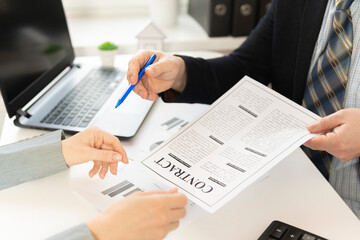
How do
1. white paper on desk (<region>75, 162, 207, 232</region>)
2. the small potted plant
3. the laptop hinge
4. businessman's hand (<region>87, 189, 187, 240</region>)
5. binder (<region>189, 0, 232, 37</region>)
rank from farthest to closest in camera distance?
binder (<region>189, 0, 232, 37</region>), the small potted plant, the laptop hinge, white paper on desk (<region>75, 162, 207, 232</region>), businessman's hand (<region>87, 189, 187, 240</region>)

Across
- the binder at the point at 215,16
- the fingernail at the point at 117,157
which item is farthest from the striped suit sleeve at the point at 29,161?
the binder at the point at 215,16

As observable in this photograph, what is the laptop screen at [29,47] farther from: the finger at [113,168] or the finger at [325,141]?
the finger at [325,141]

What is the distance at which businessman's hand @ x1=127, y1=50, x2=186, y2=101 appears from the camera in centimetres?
84

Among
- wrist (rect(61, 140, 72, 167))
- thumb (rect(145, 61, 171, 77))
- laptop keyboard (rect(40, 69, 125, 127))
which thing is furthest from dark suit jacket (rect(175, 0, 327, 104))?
wrist (rect(61, 140, 72, 167))

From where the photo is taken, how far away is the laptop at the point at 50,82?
898 millimetres

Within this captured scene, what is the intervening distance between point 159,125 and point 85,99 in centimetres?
24

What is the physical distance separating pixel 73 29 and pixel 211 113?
1022 millimetres

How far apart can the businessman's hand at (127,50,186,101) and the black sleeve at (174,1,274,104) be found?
0.11 ft

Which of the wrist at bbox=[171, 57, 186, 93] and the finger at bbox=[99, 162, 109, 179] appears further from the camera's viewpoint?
the wrist at bbox=[171, 57, 186, 93]

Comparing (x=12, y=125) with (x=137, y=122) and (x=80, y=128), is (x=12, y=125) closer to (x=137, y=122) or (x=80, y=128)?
(x=80, y=128)

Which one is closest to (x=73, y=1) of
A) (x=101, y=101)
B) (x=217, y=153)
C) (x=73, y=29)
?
(x=73, y=29)

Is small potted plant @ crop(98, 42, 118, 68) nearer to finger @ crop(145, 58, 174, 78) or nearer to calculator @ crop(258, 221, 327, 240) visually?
finger @ crop(145, 58, 174, 78)

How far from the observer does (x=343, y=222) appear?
66 centimetres

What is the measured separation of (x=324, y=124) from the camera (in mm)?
709
